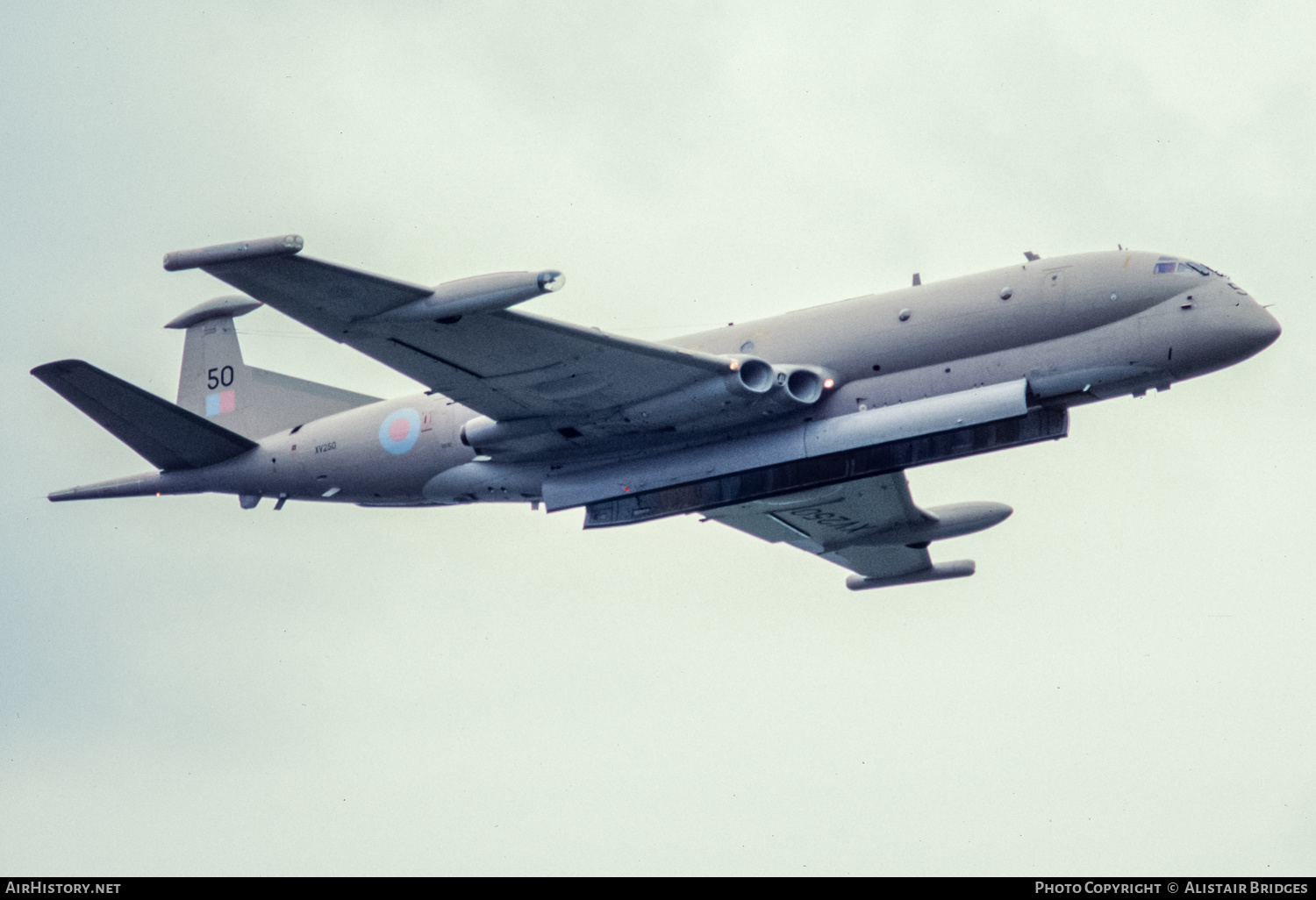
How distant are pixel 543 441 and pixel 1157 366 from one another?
10.3m

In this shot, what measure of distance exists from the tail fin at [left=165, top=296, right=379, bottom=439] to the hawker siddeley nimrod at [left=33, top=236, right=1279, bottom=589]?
2600 mm

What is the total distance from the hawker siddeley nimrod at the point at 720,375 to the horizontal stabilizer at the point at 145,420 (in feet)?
0.22

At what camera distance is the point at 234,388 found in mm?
34375

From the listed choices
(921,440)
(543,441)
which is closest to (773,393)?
(921,440)

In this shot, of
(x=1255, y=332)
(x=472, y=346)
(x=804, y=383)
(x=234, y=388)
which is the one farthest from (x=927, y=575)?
(x=234, y=388)

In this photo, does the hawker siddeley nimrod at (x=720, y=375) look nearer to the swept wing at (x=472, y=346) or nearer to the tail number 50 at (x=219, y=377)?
the swept wing at (x=472, y=346)

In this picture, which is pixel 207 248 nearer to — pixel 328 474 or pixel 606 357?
pixel 606 357

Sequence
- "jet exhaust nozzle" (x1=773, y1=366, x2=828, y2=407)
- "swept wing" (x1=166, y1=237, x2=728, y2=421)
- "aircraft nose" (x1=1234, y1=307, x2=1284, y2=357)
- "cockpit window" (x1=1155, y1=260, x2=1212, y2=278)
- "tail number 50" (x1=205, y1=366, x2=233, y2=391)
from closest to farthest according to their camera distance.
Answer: "swept wing" (x1=166, y1=237, x2=728, y2=421)
"aircraft nose" (x1=1234, y1=307, x2=1284, y2=357)
"cockpit window" (x1=1155, y1=260, x2=1212, y2=278)
"jet exhaust nozzle" (x1=773, y1=366, x2=828, y2=407)
"tail number 50" (x1=205, y1=366, x2=233, y2=391)

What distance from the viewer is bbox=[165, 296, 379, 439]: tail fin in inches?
1299

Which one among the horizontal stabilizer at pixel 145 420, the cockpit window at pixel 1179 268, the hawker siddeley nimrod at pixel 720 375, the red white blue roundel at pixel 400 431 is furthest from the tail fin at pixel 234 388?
the cockpit window at pixel 1179 268

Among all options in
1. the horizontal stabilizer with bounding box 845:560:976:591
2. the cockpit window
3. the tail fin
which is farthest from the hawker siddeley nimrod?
the horizontal stabilizer with bounding box 845:560:976:591

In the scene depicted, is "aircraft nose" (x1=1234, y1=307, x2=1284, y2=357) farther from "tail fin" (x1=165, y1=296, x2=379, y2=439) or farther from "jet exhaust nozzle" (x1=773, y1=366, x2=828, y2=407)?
"tail fin" (x1=165, y1=296, x2=379, y2=439)

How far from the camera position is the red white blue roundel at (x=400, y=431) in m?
30.1

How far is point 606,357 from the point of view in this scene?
26.4 m
